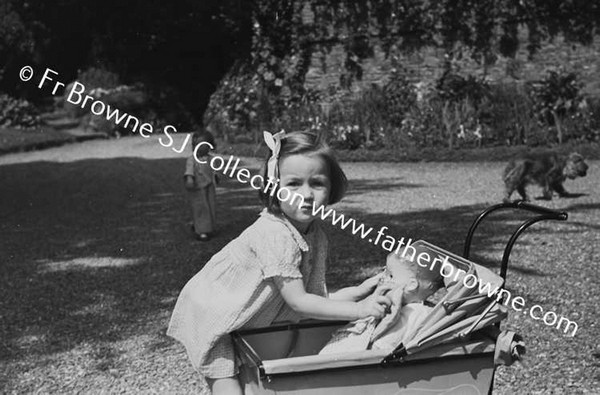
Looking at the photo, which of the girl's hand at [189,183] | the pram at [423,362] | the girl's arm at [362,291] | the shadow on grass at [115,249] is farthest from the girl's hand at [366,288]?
the girl's hand at [189,183]

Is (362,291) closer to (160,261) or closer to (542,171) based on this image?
(160,261)

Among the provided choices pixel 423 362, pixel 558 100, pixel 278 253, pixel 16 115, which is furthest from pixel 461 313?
pixel 16 115

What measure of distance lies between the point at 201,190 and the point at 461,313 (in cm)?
548

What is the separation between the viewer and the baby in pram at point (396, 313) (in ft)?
9.45

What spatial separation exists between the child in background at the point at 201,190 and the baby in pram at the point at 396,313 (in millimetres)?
5091

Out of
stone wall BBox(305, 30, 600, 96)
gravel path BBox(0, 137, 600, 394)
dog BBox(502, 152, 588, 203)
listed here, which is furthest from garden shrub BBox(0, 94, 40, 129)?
dog BBox(502, 152, 588, 203)

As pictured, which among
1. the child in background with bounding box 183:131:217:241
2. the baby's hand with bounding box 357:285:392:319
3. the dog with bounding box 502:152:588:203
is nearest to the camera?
the baby's hand with bounding box 357:285:392:319

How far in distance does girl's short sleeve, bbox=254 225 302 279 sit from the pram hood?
1.44 ft

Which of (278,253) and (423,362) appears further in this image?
(278,253)

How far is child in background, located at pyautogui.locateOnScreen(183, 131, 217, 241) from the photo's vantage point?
8.01 metres

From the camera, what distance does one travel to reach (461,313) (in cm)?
275

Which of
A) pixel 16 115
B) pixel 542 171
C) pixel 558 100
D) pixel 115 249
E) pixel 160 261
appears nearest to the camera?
pixel 160 261

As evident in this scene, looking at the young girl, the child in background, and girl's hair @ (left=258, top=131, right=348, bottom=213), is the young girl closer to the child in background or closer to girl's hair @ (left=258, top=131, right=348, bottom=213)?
girl's hair @ (left=258, top=131, right=348, bottom=213)

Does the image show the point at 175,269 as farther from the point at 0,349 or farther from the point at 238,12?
the point at 238,12
